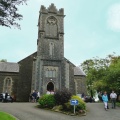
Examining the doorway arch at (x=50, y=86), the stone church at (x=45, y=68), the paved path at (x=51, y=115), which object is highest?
the stone church at (x=45, y=68)

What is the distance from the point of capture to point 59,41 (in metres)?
42.9

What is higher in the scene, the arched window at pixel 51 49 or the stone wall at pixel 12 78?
the arched window at pixel 51 49

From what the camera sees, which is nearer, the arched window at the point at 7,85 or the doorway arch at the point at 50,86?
the doorway arch at the point at 50,86

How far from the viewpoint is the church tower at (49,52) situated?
128 ft

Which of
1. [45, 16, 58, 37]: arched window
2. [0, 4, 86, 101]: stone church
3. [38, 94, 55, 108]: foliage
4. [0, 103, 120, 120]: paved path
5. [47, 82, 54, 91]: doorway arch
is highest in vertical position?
[45, 16, 58, 37]: arched window

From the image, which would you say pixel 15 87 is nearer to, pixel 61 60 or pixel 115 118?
pixel 61 60

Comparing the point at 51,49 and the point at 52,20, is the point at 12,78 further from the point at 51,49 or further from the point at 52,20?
the point at 52,20

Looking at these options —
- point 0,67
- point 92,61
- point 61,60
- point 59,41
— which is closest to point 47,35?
point 59,41

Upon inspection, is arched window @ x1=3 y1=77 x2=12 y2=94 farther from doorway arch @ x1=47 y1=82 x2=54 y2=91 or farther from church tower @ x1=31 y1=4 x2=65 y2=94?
doorway arch @ x1=47 y1=82 x2=54 y2=91

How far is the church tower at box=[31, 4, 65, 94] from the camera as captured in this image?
39.2 meters

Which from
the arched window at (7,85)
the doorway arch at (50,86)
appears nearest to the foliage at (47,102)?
the doorway arch at (50,86)

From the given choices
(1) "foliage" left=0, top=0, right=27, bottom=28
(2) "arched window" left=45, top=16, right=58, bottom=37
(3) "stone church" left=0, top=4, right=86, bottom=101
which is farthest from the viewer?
(2) "arched window" left=45, top=16, right=58, bottom=37

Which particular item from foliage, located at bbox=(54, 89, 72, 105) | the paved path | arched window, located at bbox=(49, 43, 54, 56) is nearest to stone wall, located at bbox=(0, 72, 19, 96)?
arched window, located at bbox=(49, 43, 54, 56)

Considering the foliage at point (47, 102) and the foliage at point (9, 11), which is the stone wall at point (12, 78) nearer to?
the foliage at point (47, 102)
